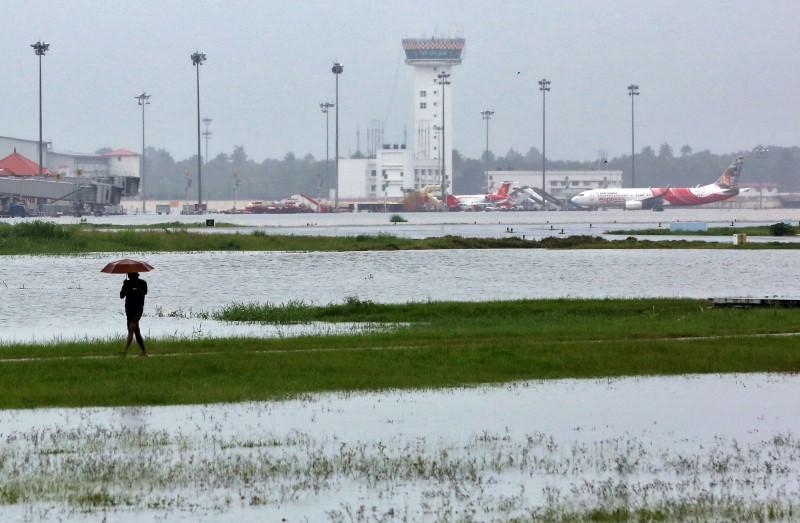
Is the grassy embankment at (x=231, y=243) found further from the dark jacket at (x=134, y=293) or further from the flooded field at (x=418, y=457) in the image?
the flooded field at (x=418, y=457)

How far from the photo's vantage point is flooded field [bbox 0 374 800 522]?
17031 millimetres

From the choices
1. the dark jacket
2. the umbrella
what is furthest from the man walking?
the umbrella

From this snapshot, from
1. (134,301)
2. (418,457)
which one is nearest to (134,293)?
(134,301)

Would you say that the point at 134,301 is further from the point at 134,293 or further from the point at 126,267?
the point at 126,267

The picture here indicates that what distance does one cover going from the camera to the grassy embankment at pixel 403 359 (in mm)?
26594

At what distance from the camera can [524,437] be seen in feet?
70.6

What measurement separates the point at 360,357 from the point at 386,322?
10.0 meters

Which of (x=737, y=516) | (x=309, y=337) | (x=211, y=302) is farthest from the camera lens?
(x=211, y=302)

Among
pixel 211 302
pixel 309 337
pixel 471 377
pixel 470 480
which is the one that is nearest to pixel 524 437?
pixel 470 480

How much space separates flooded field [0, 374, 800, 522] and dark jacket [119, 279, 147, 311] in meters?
6.01

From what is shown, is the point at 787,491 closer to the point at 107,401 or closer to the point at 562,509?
the point at 562,509

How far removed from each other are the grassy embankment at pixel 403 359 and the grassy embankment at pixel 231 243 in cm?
4624

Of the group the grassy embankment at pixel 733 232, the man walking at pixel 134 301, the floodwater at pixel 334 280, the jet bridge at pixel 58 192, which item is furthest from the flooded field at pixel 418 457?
the jet bridge at pixel 58 192

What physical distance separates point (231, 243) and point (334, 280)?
2997 cm
